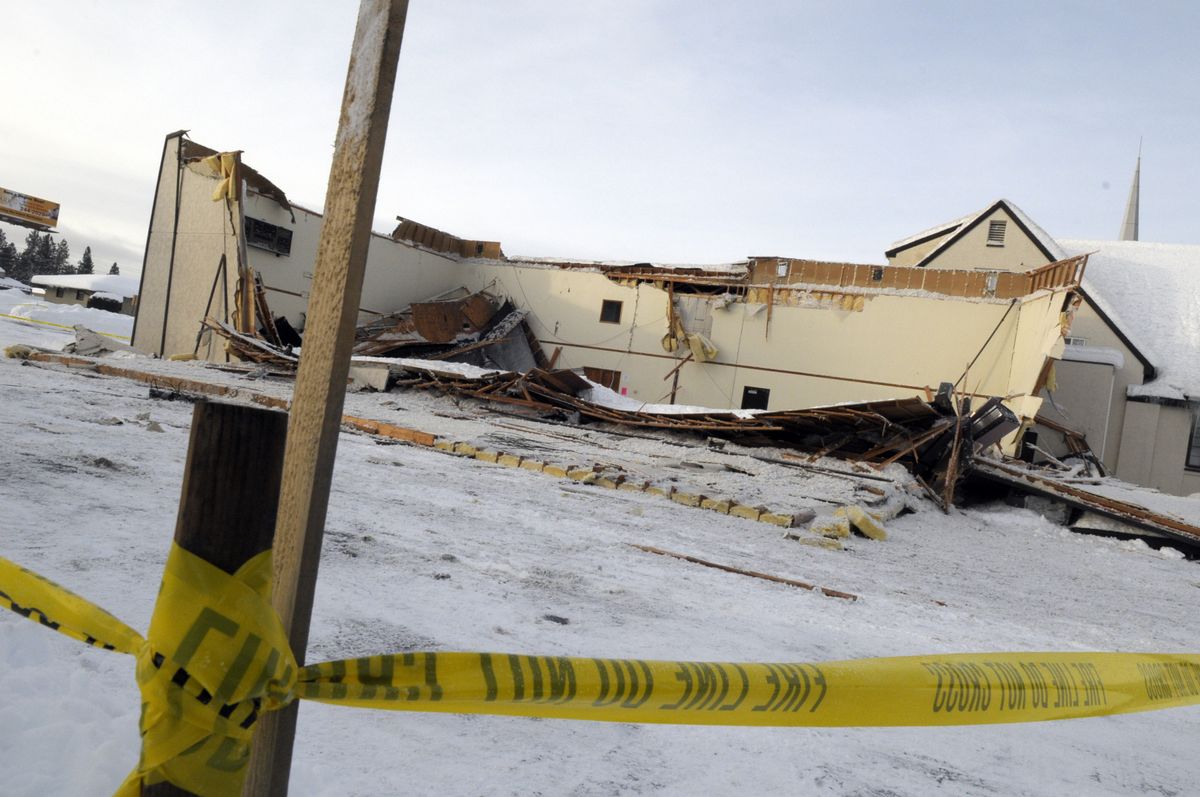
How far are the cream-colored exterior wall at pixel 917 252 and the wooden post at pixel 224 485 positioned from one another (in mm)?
26970

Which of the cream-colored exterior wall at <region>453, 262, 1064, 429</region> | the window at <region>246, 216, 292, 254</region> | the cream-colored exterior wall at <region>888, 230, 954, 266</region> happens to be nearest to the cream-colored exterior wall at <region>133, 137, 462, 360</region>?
the window at <region>246, 216, 292, 254</region>

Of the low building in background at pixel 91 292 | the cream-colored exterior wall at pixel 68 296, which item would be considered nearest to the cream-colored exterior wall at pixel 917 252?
the low building in background at pixel 91 292

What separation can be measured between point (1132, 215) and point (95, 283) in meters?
70.5

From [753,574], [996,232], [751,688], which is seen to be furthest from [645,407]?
[996,232]

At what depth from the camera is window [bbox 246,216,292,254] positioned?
19703 millimetres

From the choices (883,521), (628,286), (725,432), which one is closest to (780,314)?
(628,286)

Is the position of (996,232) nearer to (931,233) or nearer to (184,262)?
(931,233)

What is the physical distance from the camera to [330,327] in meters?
1.29

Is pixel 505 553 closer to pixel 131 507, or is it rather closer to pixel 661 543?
pixel 661 543

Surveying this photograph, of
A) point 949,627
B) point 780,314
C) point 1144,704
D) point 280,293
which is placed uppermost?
point 780,314

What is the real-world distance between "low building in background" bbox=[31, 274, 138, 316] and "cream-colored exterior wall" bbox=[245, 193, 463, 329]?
117 ft

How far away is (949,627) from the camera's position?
4402 mm

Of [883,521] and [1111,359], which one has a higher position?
[1111,359]

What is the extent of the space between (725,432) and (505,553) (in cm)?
847
